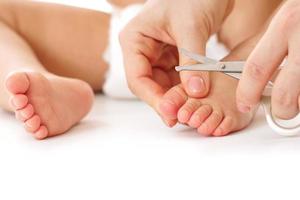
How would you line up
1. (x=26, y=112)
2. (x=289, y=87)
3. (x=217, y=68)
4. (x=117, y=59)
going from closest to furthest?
(x=289, y=87) < (x=217, y=68) < (x=26, y=112) < (x=117, y=59)

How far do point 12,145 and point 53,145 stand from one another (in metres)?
0.06

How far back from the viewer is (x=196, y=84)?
32.8 inches

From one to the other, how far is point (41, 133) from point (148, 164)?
0.23 m

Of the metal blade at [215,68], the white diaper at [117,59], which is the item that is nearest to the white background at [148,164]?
the metal blade at [215,68]

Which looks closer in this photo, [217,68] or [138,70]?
[217,68]

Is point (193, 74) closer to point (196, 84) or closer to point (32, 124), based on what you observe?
point (196, 84)

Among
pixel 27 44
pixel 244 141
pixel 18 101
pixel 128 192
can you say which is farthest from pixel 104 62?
pixel 128 192

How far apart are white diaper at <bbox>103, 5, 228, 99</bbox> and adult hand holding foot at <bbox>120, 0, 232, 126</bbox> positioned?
245 mm

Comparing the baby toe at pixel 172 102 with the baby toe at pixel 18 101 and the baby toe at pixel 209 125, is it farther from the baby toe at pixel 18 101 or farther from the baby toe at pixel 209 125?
the baby toe at pixel 18 101

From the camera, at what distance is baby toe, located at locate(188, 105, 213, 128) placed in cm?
82

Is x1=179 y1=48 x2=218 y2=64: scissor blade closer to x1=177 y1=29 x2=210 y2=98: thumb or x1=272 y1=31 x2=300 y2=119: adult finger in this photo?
A: x1=177 y1=29 x2=210 y2=98: thumb

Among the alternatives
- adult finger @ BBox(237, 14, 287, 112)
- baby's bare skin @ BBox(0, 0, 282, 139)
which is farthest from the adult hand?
baby's bare skin @ BBox(0, 0, 282, 139)

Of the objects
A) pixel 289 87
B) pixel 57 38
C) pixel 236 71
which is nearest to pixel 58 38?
pixel 57 38

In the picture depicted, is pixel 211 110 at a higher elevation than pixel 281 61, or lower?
lower
